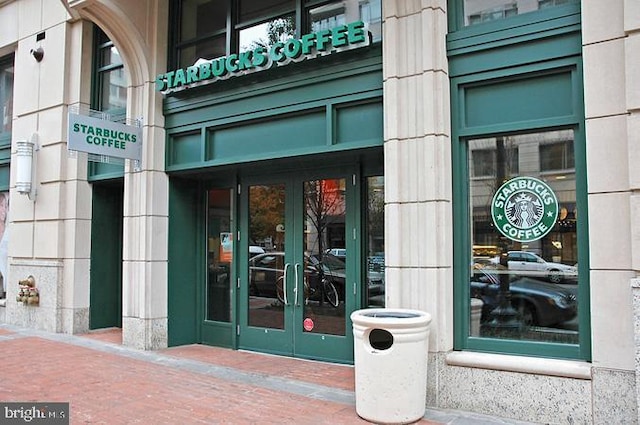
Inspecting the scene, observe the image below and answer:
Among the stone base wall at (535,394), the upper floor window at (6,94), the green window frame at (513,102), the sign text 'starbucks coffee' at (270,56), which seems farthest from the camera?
the upper floor window at (6,94)

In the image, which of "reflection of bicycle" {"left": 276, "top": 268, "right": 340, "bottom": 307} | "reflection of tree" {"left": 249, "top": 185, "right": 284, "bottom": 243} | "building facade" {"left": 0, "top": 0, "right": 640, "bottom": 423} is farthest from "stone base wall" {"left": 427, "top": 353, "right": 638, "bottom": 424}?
"reflection of tree" {"left": 249, "top": 185, "right": 284, "bottom": 243}

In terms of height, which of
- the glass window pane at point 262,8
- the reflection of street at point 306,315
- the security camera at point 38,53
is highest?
the security camera at point 38,53

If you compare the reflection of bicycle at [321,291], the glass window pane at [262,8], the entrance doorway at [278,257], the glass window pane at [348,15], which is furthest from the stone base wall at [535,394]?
the glass window pane at [262,8]

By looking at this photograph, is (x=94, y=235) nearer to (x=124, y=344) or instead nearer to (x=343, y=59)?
(x=124, y=344)

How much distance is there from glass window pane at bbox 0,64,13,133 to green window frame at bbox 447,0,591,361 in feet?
33.9

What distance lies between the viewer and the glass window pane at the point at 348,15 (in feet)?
21.1

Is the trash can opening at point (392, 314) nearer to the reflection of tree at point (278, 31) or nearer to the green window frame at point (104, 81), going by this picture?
the reflection of tree at point (278, 31)

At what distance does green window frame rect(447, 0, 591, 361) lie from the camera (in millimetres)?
4949

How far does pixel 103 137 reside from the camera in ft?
25.5

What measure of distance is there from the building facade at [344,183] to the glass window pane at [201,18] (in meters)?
0.03

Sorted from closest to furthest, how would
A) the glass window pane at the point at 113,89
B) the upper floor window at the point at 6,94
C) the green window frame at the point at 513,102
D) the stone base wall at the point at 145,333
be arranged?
the green window frame at the point at 513,102 < the stone base wall at the point at 145,333 < the glass window pane at the point at 113,89 < the upper floor window at the point at 6,94

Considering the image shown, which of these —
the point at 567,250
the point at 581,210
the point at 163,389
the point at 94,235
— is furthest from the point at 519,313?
the point at 94,235

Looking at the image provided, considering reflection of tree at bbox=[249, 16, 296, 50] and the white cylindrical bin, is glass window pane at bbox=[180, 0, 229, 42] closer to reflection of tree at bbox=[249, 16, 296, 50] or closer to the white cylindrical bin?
reflection of tree at bbox=[249, 16, 296, 50]

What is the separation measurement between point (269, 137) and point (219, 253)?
2351 mm
